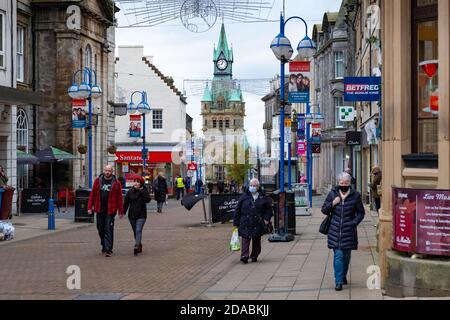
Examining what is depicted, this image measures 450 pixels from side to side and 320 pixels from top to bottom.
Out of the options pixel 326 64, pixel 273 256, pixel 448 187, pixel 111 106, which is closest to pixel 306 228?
pixel 273 256

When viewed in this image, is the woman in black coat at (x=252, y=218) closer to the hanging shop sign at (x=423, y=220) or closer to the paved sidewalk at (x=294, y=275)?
the paved sidewalk at (x=294, y=275)

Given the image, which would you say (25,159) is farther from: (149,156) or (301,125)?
(149,156)

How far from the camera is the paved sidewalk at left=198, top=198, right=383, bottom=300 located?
10.7m

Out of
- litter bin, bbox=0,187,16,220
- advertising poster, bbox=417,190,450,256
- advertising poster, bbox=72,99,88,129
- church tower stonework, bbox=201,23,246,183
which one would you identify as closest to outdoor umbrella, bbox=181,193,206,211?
litter bin, bbox=0,187,16,220

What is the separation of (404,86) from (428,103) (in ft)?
1.43

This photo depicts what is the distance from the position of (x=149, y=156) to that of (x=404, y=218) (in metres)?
59.9

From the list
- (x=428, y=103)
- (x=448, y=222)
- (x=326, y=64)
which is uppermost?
(x=326, y=64)

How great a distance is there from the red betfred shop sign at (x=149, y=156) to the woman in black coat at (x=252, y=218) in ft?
180

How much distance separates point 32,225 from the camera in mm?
24375

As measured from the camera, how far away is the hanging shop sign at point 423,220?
984cm

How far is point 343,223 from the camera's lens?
11.1 metres

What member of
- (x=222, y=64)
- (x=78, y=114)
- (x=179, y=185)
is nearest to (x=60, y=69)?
(x=78, y=114)

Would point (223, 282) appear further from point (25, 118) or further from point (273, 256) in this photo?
point (25, 118)

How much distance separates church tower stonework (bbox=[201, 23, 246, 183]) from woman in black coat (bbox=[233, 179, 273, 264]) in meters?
95.2
